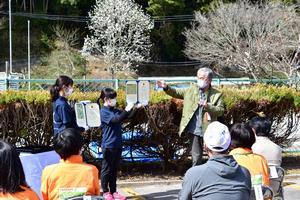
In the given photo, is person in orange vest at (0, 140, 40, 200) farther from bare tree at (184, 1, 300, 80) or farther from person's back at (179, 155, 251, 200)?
bare tree at (184, 1, 300, 80)

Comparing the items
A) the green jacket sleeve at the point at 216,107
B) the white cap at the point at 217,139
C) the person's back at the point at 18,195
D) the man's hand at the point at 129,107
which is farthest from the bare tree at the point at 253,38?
the person's back at the point at 18,195

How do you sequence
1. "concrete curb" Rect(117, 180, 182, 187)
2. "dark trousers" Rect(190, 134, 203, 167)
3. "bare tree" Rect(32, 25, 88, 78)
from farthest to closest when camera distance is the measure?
"bare tree" Rect(32, 25, 88, 78), "concrete curb" Rect(117, 180, 182, 187), "dark trousers" Rect(190, 134, 203, 167)

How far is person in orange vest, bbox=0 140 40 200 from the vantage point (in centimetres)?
292

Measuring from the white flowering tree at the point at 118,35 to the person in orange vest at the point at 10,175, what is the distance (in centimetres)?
4035

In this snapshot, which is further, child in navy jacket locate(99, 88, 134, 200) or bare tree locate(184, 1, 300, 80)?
bare tree locate(184, 1, 300, 80)

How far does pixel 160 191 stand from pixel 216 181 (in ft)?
14.1

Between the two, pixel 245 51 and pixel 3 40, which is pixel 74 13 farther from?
pixel 245 51

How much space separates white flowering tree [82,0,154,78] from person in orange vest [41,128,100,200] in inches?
1552

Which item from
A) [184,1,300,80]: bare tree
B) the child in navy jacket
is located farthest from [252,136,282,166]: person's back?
[184,1,300,80]: bare tree

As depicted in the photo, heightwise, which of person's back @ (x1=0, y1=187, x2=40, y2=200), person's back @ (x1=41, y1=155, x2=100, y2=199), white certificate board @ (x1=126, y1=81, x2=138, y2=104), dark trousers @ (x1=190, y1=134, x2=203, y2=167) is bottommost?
dark trousers @ (x1=190, y1=134, x2=203, y2=167)

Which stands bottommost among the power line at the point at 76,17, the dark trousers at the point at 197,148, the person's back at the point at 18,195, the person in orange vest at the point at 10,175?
the dark trousers at the point at 197,148

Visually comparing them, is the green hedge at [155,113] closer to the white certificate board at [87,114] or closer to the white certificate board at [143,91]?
the white certificate board at [143,91]

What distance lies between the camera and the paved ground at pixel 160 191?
7.23 m

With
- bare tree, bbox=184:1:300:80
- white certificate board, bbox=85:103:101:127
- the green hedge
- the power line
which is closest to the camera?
white certificate board, bbox=85:103:101:127
